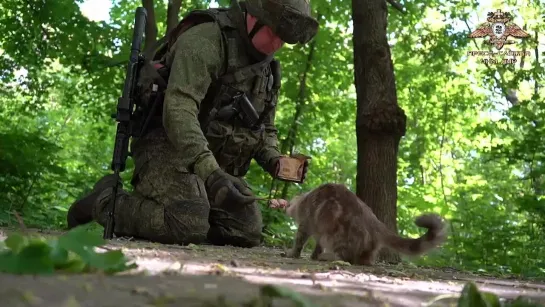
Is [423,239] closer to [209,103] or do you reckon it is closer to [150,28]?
[209,103]

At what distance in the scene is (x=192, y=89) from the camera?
447 cm

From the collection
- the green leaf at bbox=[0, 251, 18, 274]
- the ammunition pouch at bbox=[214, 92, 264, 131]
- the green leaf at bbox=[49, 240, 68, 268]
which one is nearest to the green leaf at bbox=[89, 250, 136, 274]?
the green leaf at bbox=[49, 240, 68, 268]

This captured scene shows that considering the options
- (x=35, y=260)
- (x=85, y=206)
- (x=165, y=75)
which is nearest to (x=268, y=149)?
(x=165, y=75)

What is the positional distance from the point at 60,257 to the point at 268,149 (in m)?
3.56

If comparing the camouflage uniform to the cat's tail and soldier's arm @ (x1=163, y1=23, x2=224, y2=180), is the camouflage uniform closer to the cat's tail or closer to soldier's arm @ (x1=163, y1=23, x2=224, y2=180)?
soldier's arm @ (x1=163, y1=23, x2=224, y2=180)

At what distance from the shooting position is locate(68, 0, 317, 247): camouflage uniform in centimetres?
438

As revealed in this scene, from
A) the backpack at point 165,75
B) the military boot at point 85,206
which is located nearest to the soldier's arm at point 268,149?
the backpack at point 165,75

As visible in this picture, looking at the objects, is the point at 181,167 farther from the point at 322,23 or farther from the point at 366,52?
the point at 322,23

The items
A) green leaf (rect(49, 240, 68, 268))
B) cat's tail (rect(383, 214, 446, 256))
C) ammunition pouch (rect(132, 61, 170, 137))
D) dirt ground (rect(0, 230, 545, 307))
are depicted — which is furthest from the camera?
ammunition pouch (rect(132, 61, 170, 137))

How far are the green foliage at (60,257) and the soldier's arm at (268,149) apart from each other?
3.33 m

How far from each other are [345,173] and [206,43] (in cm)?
1121

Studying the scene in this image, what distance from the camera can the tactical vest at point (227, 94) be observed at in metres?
4.90

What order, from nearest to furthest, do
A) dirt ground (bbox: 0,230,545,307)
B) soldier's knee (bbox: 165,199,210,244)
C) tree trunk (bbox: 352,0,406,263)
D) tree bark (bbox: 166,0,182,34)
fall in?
dirt ground (bbox: 0,230,545,307) → soldier's knee (bbox: 165,199,210,244) → tree trunk (bbox: 352,0,406,263) → tree bark (bbox: 166,0,182,34)

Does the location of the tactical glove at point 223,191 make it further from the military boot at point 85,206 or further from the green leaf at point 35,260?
the green leaf at point 35,260
